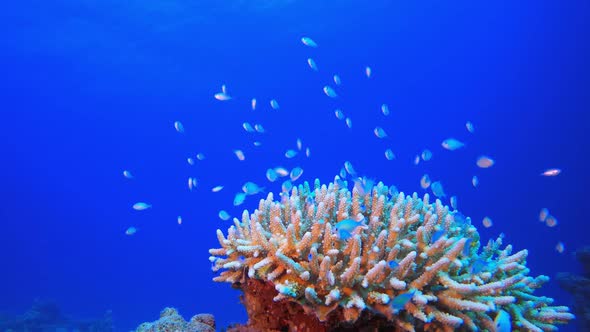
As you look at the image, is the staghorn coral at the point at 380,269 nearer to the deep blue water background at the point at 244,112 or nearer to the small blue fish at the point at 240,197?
the small blue fish at the point at 240,197

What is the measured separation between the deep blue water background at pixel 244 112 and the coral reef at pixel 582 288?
1126 inches

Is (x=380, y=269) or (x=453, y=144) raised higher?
(x=453, y=144)

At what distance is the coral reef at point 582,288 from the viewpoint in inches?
545

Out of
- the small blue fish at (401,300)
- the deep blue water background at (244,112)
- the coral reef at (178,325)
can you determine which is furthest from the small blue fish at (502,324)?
the deep blue water background at (244,112)

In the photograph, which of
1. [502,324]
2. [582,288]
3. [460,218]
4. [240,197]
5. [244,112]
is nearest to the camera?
[502,324]

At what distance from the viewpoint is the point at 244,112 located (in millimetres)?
75500

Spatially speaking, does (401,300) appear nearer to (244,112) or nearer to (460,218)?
(460,218)

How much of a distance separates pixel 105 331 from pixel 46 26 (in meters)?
35.2

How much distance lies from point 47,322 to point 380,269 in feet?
91.0

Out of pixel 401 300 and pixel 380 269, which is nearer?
pixel 401 300

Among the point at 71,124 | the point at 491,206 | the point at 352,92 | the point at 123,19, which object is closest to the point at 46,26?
the point at 123,19

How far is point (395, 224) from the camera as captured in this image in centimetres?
337

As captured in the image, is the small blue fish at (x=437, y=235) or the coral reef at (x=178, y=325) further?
the coral reef at (x=178, y=325)

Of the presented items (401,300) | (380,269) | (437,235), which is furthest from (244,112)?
(401,300)
